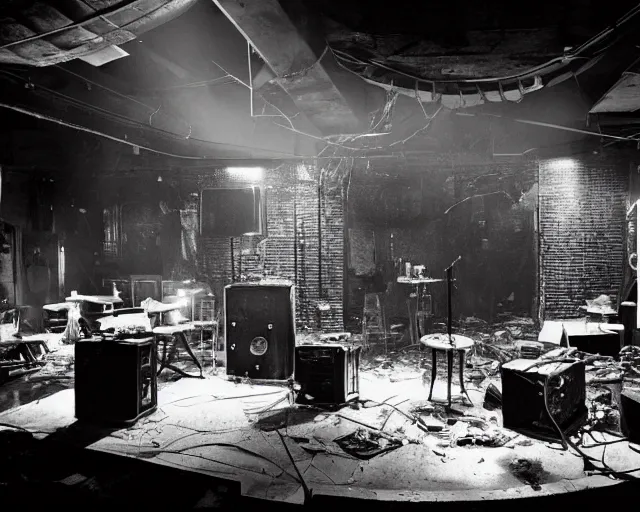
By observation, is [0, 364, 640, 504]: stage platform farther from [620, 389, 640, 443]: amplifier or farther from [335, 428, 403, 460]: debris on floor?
[620, 389, 640, 443]: amplifier

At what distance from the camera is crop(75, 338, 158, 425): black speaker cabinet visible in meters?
5.21

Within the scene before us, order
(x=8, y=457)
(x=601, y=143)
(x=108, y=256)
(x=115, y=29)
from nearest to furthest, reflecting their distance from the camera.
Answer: (x=115, y=29)
(x=8, y=457)
(x=601, y=143)
(x=108, y=256)

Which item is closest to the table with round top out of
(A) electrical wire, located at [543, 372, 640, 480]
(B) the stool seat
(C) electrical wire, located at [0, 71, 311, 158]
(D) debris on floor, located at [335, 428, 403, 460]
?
(B) the stool seat

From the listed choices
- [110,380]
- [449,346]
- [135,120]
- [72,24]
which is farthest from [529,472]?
[135,120]

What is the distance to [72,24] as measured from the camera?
394 cm

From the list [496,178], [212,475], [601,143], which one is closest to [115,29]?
[212,475]

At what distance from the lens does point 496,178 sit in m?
9.38

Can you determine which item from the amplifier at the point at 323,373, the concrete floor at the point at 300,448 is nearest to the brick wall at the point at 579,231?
the concrete floor at the point at 300,448

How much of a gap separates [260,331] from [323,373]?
136 cm

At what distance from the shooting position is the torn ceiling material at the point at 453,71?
5.54m

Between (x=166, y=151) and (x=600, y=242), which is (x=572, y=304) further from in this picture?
(x=166, y=151)

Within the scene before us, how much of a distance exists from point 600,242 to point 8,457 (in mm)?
10798

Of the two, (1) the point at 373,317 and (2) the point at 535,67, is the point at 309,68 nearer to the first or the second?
(2) the point at 535,67

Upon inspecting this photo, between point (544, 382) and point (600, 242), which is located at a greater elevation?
point (600, 242)
